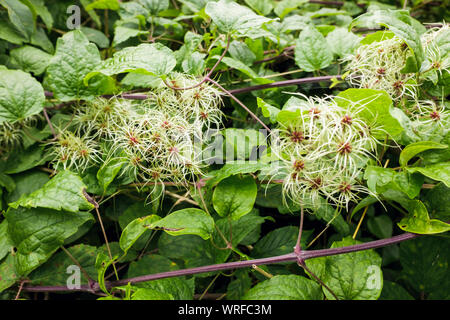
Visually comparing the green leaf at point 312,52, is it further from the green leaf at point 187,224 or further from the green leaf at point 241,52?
the green leaf at point 187,224

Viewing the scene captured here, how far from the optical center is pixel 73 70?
79 cm

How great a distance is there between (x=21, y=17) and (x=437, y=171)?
3.43 feet

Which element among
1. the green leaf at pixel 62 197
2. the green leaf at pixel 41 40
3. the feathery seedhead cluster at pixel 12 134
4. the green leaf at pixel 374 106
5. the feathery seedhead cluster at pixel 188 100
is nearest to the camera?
the green leaf at pixel 374 106

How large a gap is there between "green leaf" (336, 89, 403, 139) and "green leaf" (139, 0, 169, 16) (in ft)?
2.04

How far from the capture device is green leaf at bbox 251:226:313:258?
75 cm

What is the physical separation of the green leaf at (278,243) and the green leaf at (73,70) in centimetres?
52

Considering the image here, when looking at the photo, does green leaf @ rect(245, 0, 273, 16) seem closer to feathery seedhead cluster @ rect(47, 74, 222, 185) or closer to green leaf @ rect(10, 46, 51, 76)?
feathery seedhead cluster @ rect(47, 74, 222, 185)

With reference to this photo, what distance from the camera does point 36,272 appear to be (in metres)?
0.75

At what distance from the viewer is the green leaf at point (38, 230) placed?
0.69 metres

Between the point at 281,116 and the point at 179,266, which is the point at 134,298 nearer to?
the point at 179,266

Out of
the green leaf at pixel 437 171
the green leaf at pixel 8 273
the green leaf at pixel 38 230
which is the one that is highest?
the green leaf at pixel 437 171

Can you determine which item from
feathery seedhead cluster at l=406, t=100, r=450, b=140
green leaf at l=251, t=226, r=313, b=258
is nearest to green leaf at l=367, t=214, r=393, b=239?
green leaf at l=251, t=226, r=313, b=258

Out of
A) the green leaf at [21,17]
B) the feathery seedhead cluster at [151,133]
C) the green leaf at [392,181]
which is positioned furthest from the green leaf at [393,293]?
the green leaf at [21,17]

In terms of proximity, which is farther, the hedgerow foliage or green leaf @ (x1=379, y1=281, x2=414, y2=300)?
green leaf @ (x1=379, y1=281, x2=414, y2=300)
